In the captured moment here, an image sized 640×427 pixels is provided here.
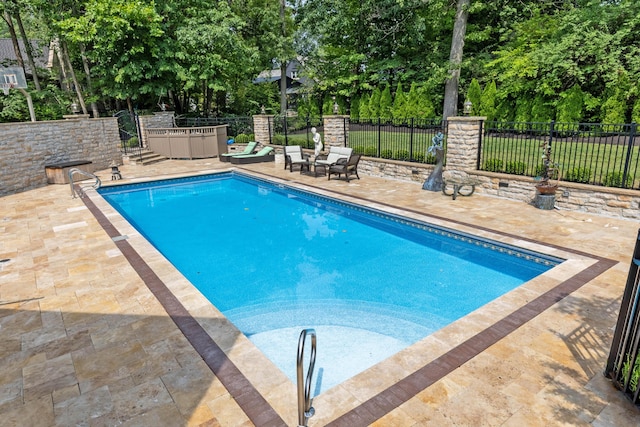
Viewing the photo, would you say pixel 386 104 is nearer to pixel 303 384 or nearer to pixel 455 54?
pixel 455 54

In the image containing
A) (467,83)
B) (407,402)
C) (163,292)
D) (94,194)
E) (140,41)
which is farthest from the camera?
(467,83)

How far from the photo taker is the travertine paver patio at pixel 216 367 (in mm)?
3299

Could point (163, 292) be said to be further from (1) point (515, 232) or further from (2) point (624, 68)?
(2) point (624, 68)

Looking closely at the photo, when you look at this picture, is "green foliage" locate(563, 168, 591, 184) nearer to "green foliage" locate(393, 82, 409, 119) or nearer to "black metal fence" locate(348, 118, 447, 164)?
"black metal fence" locate(348, 118, 447, 164)

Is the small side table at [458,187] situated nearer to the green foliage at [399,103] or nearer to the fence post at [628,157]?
the fence post at [628,157]

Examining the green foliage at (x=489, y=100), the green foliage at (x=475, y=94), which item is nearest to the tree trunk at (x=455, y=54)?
the green foliage at (x=475, y=94)

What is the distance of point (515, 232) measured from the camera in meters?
7.70

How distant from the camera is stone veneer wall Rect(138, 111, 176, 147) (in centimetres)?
1911

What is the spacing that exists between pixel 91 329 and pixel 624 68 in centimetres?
1912

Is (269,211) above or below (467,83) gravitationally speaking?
below

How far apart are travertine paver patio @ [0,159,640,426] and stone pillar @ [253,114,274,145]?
1314 centimetres

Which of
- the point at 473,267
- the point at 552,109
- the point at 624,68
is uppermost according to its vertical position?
the point at 624,68

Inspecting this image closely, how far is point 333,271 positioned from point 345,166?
623cm

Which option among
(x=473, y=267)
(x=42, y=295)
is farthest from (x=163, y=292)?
(x=473, y=267)
